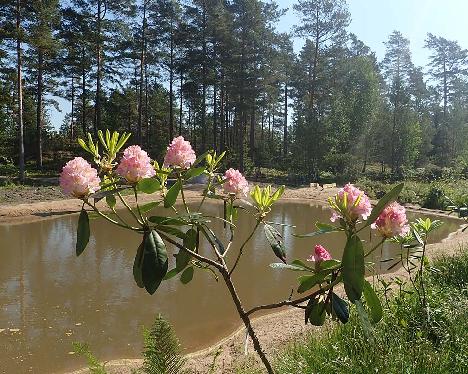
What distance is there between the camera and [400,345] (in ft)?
9.52

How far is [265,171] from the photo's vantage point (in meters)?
28.0

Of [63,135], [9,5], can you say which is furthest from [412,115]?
[63,135]

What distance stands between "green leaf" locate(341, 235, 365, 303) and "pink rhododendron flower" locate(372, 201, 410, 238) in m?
0.35

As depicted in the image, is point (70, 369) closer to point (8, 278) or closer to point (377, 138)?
point (8, 278)

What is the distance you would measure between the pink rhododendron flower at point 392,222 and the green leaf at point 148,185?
0.82 meters

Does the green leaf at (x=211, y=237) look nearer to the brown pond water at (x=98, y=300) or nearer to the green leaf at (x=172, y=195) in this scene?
the green leaf at (x=172, y=195)

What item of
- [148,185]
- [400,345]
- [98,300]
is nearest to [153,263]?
[148,185]

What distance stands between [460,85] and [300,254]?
3455cm

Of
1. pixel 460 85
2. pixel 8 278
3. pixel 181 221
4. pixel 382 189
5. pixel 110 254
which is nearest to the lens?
pixel 181 221

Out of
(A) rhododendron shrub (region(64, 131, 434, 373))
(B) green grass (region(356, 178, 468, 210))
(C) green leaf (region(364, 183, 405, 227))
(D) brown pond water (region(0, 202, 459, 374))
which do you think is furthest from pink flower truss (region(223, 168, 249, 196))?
(B) green grass (region(356, 178, 468, 210))

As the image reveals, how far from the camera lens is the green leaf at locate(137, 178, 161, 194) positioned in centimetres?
138

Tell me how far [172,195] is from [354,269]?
25.9 inches

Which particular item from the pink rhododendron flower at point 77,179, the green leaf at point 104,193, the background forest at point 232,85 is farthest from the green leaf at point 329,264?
the background forest at point 232,85

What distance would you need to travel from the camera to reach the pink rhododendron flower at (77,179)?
4.52ft
